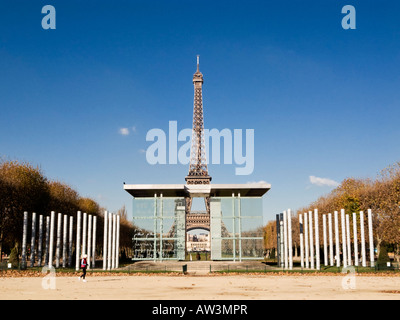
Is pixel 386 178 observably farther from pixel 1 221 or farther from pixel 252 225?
pixel 1 221

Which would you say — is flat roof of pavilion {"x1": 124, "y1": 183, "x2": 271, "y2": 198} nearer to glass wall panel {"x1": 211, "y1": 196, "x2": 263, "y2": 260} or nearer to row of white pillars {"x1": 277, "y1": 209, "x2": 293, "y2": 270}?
glass wall panel {"x1": 211, "y1": 196, "x2": 263, "y2": 260}

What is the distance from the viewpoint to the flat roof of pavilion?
145 feet

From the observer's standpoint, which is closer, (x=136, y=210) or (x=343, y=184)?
(x=136, y=210)

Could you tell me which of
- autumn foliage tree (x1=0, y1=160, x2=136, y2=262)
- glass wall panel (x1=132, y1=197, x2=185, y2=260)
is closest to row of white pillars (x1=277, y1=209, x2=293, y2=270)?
glass wall panel (x1=132, y1=197, x2=185, y2=260)

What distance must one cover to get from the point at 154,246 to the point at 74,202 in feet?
79.7

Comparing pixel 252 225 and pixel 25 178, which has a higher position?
pixel 25 178

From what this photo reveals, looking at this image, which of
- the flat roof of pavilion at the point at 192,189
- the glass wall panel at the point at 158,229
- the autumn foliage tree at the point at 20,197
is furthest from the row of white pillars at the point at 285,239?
the autumn foliage tree at the point at 20,197

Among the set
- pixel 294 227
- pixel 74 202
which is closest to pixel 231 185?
pixel 74 202

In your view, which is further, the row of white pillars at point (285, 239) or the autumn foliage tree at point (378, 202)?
the autumn foliage tree at point (378, 202)

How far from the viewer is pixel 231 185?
44.8 meters

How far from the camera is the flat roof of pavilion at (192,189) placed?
145 feet

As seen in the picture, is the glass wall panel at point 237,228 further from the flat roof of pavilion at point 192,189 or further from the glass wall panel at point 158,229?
the glass wall panel at point 158,229

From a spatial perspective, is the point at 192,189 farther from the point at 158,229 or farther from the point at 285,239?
the point at 285,239
